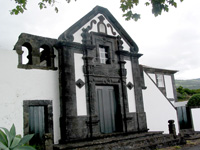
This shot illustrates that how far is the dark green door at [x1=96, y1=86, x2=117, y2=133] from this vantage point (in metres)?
9.11

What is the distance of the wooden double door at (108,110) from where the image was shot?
29.9 feet

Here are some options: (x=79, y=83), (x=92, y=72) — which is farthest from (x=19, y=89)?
(x=92, y=72)

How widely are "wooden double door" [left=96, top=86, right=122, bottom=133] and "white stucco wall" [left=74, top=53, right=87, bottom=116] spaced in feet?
2.54

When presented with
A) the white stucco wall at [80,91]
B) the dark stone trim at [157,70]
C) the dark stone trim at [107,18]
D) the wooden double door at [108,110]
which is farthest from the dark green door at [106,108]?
the dark stone trim at [157,70]

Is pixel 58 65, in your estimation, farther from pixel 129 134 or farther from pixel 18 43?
pixel 129 134

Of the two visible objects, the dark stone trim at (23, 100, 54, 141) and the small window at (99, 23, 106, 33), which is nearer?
the dark stone trim at (23, 100, 54, 141)

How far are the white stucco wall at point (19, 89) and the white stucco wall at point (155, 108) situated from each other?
16.3 feet

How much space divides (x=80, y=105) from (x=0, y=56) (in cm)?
349

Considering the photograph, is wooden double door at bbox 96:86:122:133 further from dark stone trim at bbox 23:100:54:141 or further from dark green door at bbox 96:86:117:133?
dark stone trim at bbox 23:100:54:141

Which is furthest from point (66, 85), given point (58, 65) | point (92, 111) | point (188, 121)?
point (188, 121)

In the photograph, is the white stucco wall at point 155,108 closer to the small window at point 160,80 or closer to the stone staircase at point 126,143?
the stone staircase at point 126,143

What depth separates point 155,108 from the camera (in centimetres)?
1119

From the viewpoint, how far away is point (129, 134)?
9.47m

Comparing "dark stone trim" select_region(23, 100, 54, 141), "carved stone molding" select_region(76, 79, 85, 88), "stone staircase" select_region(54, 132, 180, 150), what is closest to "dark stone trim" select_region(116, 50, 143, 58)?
"carved stone molding" select_region(76, 79, 85, 88)
